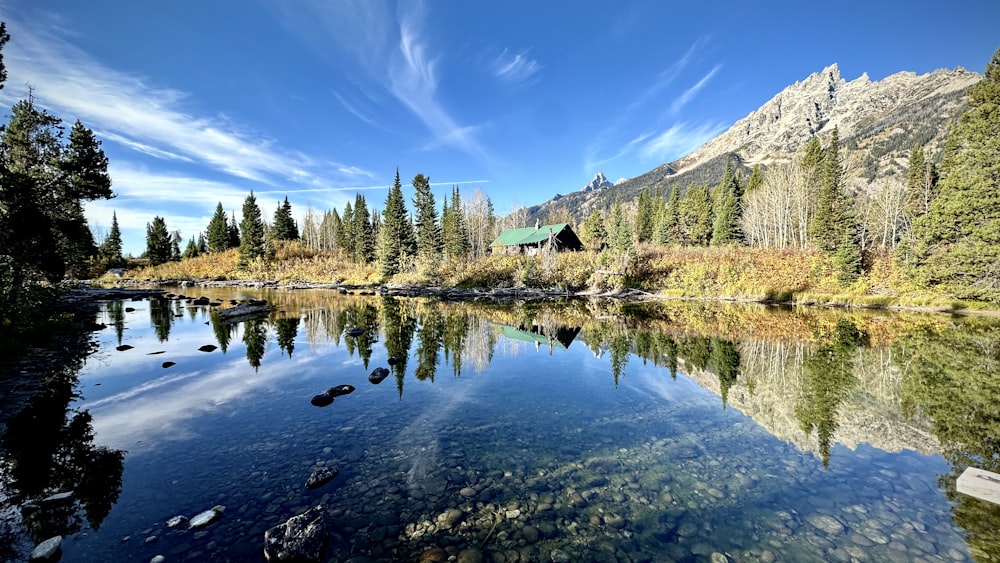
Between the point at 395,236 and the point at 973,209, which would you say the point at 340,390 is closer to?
the point at 973,209

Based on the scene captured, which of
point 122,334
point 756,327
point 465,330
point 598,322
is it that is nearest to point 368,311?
point 465,330

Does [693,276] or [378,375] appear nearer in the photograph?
[378,375]

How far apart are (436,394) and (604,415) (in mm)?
4913

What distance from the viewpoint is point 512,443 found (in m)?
8.23

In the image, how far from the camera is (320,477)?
260 inches

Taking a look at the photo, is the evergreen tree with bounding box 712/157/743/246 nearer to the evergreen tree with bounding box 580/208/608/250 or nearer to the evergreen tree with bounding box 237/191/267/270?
the evergreen tree with bounding box 580/208/608/250

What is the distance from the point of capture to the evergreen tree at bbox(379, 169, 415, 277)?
59719mm

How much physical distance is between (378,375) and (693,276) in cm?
3899

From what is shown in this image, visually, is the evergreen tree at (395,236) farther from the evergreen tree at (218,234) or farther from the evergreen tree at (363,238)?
the evergreen tree at (218,234)

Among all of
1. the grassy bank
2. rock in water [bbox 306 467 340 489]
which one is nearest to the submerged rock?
rock in water [bbox 306 467 340 489]

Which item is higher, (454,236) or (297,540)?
(454,236)

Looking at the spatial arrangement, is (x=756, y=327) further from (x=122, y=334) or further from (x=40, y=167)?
(x=40, y=167)

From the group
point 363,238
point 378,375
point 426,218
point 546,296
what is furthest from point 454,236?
point 378,375

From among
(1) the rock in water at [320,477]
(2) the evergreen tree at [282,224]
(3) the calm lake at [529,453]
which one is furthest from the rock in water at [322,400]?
(2) the evergreen tree at [282,224]
